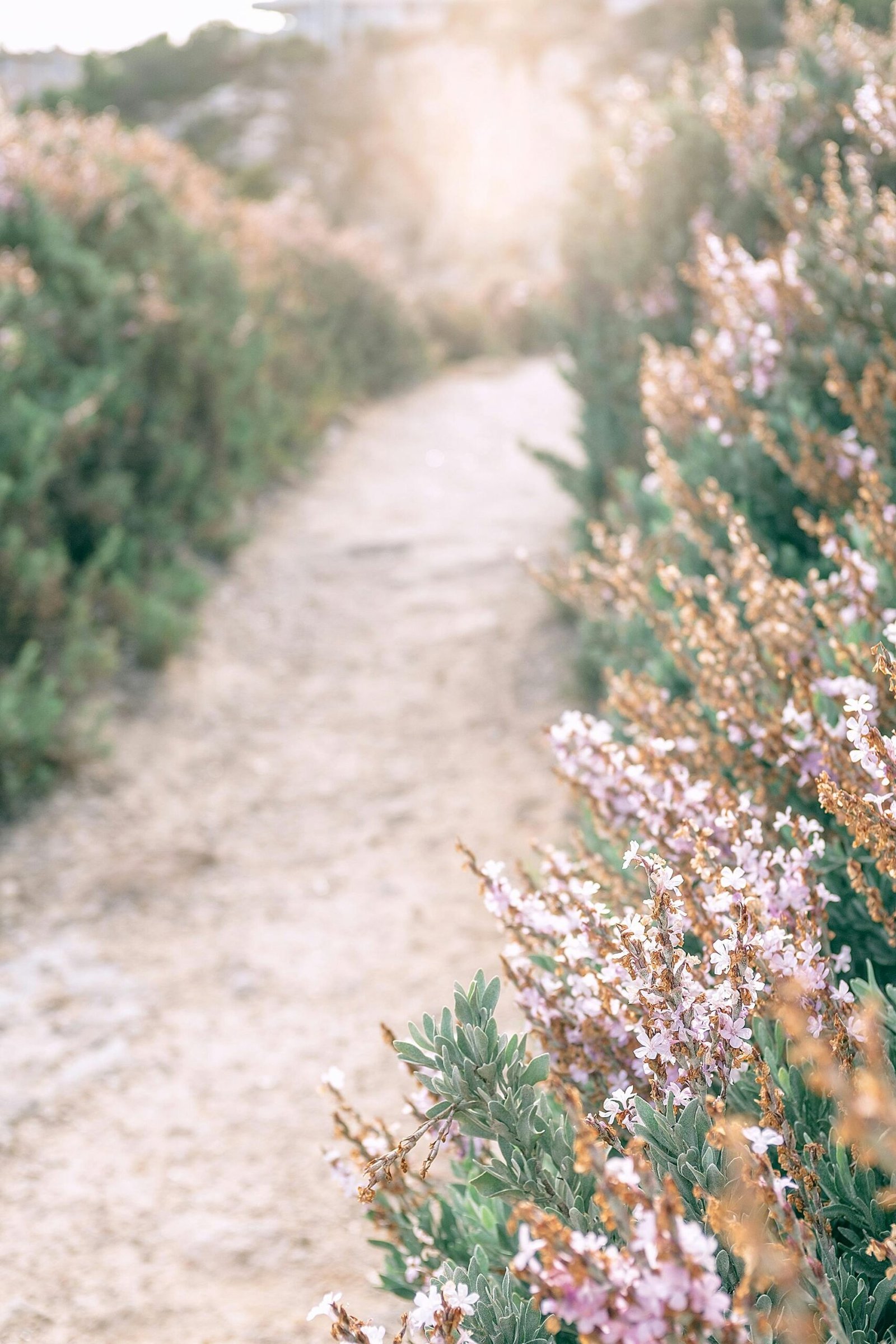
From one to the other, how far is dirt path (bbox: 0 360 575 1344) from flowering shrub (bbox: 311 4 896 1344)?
2.17ft

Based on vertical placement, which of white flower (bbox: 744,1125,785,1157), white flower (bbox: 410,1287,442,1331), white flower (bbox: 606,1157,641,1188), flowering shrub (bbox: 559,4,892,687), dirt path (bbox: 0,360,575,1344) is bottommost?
dirt path (bbox: 0,360,575,1344)

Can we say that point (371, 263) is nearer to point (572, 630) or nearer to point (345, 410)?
point (345, 410)

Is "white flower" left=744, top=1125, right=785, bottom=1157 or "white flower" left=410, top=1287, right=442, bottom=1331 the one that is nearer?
"white flower" left=744, top=1125, right=785, bottom=1157

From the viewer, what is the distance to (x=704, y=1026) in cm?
141

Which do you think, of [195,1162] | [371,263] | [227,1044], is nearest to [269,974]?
[227,1044]

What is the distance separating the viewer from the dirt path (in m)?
2.73

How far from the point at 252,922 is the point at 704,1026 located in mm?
3076

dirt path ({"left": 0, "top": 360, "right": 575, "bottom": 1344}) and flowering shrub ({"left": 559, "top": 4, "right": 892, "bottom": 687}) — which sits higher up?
flowering shrub ({"left": 559, "top": 4, "right": 892, "bottom": 687})

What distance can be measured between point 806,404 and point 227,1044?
117 inches

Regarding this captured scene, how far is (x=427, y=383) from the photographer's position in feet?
53.2

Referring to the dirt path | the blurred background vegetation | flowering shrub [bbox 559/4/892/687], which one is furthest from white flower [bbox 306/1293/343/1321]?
the blurred background vegetation

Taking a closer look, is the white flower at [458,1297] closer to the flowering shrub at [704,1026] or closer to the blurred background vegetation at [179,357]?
the flowering shrub at [704,1026]

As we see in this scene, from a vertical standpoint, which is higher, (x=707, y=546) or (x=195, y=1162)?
(x=707, y=546)

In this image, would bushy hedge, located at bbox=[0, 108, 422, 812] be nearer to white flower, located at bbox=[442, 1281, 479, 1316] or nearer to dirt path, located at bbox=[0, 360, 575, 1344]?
dirt path, located at bbox=[0, 360, 575, 1344]
